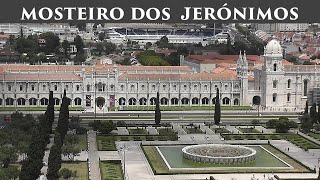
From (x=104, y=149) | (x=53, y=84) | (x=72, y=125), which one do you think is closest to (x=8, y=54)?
(x=53, y=84)

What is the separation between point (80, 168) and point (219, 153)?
1390 centimetres

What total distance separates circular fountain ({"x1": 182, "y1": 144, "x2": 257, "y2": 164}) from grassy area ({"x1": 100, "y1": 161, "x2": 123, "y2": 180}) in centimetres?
764

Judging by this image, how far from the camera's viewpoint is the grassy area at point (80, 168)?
60266 millimetres

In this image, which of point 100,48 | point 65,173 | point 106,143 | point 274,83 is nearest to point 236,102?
point 274,83

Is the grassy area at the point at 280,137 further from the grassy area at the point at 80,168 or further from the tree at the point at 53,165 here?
the tree at the point at 53,165

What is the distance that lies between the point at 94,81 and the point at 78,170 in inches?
1923

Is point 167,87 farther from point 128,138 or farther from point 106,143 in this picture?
point 106,143

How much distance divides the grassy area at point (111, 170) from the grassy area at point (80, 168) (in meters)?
1.40

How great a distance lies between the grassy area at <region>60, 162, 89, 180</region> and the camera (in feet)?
198

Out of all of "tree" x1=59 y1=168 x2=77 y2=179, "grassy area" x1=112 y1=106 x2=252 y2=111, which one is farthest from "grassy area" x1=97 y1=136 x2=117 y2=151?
"grassy area" x1=112 y1=106 x2=252 y2=111

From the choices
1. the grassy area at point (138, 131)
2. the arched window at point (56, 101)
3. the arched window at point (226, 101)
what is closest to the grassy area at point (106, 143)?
the grassy area at point (138, 131)

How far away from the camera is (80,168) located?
63.6 m

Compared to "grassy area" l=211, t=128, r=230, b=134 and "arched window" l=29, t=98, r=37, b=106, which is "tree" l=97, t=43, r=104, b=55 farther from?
"grassy area" l=211, t=128, r=230, b=134

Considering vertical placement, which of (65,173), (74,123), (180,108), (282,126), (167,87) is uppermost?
(167,87)
